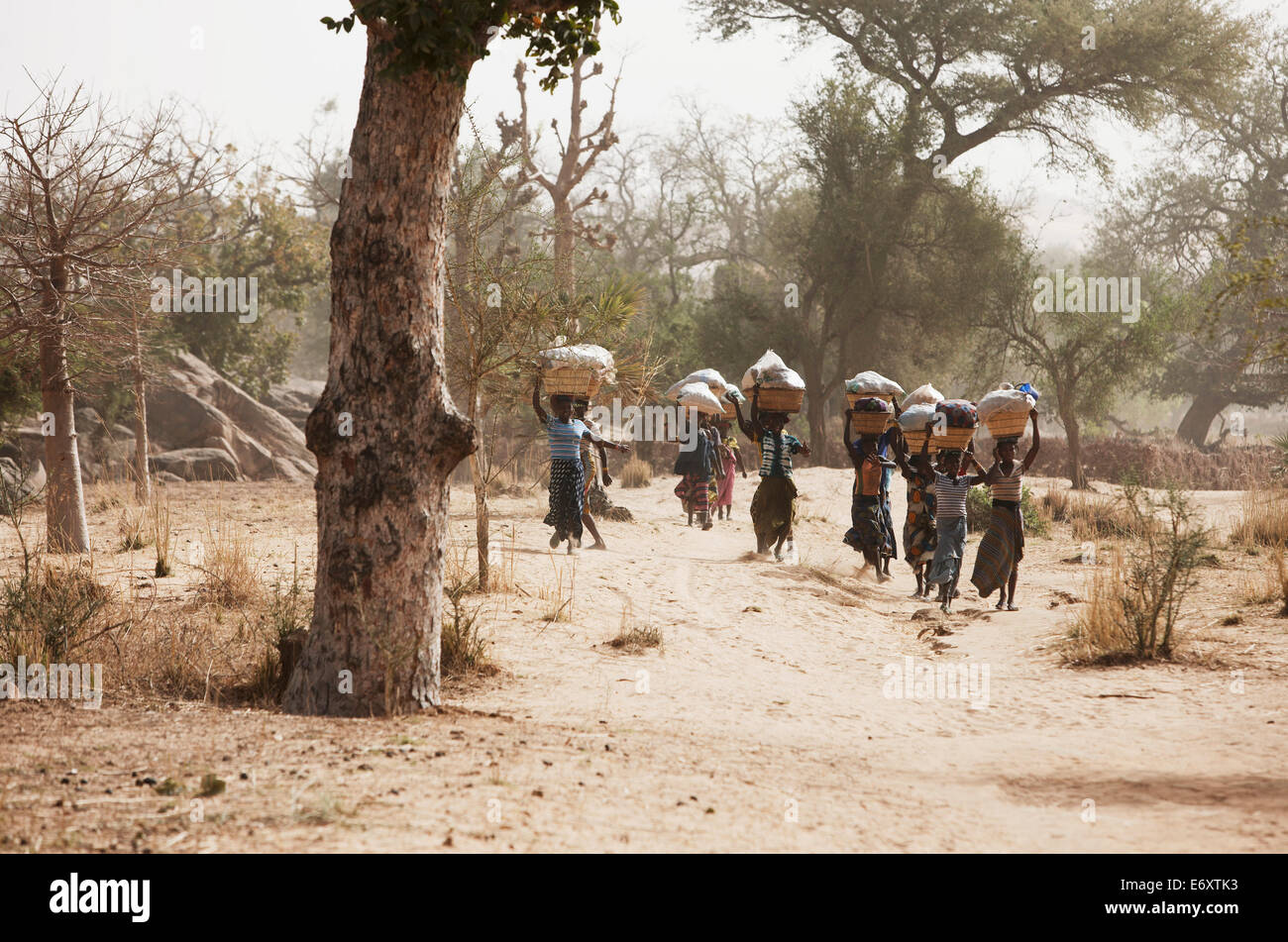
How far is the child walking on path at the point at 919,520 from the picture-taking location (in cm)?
1008

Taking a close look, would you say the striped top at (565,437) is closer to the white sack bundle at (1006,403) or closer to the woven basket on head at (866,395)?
the woven basket on head at (866,395)

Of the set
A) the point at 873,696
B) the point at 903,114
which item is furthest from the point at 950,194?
the point at 873,696

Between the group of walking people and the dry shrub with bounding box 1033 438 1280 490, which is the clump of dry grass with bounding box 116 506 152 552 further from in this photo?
the dry shrub with bounding box 1033 438 1280 490

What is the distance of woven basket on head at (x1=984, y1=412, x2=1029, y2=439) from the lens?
30.4 feet

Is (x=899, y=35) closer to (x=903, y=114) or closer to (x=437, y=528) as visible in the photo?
(x=903, y=114)

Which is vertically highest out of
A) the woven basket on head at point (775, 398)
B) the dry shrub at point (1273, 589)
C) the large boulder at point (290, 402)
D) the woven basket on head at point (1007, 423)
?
the large boulder at point (290, 402)

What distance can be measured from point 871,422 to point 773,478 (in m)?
1.33

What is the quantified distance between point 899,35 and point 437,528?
2307cm

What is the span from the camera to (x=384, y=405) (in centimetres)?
512

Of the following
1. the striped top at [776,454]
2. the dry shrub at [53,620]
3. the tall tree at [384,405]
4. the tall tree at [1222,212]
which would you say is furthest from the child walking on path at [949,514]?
the tall tree at [1222,212]

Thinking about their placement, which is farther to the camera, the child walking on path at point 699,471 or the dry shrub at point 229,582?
the child walking on path at point 699,471

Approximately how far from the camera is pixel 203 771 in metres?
3.91

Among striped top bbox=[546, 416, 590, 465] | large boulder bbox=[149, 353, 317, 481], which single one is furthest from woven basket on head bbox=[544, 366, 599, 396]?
large boulder bbox=[149, 353, 317, 481]

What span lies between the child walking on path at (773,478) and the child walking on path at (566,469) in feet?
5.90
